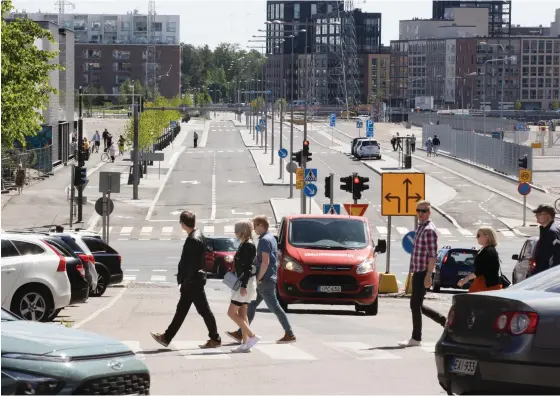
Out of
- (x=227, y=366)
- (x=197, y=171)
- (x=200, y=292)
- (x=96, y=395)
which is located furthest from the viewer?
(x=197, y=171)

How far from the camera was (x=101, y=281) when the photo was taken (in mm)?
30625

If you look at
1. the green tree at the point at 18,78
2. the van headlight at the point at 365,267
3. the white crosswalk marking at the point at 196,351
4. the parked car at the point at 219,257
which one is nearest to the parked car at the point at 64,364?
the white crosswalk marking at the point at 196,351

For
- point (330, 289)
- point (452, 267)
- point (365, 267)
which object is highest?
point (365, 267)

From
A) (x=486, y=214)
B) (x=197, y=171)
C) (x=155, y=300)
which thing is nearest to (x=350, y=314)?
(x=155, y=300)

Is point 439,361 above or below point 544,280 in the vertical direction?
below

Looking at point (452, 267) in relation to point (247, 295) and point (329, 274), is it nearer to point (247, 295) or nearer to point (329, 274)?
point (329, 274)

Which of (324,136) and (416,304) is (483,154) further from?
(416,304)

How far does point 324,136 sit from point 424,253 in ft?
475

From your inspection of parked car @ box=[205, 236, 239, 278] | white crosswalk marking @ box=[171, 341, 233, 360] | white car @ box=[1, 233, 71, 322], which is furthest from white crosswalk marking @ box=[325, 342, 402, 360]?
parked car @ box=[205, 236, 239, 278]

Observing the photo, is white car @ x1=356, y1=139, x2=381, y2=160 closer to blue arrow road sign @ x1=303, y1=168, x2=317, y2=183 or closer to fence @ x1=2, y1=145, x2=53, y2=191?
fence @ x1=2, y1=145, x2=53, y2=191

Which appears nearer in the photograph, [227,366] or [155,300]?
[227,366]

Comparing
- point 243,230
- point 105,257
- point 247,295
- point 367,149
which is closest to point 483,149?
point 367,149

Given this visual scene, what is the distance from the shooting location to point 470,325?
10562 mm

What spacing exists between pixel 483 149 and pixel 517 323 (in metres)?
93.2
